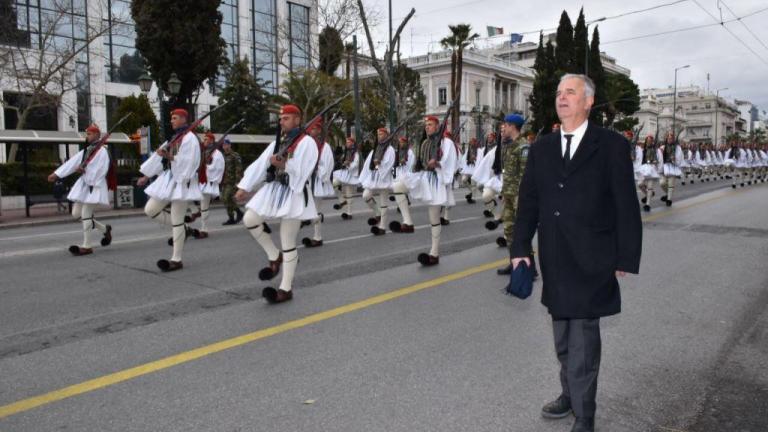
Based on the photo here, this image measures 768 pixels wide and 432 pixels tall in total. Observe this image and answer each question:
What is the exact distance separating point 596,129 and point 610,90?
2834 inches

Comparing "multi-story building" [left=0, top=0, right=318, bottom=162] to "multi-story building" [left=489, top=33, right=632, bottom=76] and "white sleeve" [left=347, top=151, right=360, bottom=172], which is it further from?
"multi-story building" [left=489, top=33, right=632, bottom=76]

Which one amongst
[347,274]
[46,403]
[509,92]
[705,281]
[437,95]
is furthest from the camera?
[509,92]

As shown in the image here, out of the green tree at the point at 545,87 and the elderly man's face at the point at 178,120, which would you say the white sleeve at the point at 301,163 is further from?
the green tree at the point at 545,87

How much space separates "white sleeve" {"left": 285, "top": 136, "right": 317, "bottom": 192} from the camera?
6.52 meters

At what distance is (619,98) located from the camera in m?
72.9

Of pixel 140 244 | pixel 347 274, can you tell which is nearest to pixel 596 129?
pixel 347 274

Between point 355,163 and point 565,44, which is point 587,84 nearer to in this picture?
point 355,163

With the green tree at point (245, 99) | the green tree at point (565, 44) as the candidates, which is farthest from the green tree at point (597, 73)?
the green tree at point (245, 99)

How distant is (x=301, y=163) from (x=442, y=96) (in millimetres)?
64830

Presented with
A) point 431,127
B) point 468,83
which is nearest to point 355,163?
point 431,127

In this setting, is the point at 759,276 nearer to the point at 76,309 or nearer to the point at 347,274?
the point at 347,274

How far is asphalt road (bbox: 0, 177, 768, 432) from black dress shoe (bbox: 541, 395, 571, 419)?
66mm

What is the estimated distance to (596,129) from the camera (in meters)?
3.39

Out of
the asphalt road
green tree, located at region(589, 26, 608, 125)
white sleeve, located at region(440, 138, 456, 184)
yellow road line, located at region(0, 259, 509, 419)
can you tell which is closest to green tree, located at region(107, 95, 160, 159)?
the asphalt road
